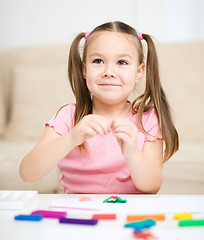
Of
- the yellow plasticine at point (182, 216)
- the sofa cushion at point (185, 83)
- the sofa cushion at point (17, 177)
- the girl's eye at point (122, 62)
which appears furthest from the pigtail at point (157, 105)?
the sofa cushion at point (185, 83)

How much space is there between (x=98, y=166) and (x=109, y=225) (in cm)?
43

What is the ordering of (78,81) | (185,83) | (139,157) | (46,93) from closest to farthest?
(139,157), (78,81), (185,83), (46,93)

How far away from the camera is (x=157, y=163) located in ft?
2.97

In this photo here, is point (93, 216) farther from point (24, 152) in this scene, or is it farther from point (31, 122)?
point (31, 122)

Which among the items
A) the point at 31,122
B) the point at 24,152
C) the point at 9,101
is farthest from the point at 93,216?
the point at 9,101

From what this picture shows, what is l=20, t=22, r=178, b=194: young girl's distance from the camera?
2.63 ft

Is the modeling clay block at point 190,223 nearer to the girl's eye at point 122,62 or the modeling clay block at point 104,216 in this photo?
the modeling clay block at point 104,216

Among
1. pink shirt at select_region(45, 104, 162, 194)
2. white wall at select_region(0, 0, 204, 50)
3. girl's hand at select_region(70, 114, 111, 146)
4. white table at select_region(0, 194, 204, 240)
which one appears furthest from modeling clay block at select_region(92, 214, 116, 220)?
white wall at select_region(0, 0, 204, 50)

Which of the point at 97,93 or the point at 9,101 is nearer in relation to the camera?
the point at 97,93

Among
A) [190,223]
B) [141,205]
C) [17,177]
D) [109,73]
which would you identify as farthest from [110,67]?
[17,177]

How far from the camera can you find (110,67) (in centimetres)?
84

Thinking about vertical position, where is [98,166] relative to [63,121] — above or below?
below

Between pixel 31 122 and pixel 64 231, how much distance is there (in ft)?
4.55

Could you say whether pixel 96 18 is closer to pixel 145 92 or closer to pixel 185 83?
pixel 185 83
